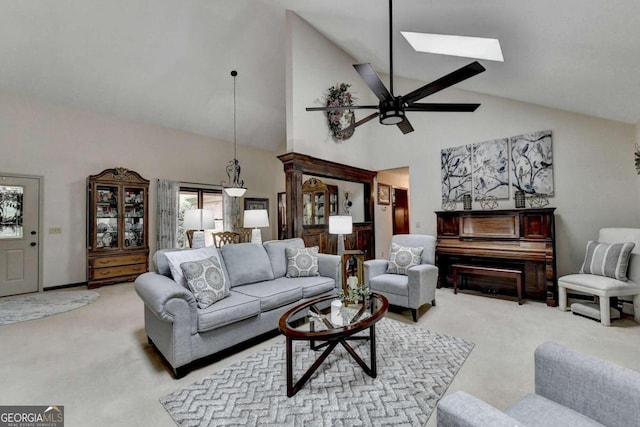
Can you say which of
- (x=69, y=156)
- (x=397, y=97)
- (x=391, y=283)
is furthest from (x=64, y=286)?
(x=397, y=97)

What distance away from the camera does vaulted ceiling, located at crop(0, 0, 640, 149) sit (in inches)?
95.3

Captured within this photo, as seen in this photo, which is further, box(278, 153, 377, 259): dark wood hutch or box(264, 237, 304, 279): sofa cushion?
box(278, 153, 377, 259): dark wood hutch

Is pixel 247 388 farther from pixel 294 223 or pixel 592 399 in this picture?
pixel 294 223

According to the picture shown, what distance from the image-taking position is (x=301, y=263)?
350cm

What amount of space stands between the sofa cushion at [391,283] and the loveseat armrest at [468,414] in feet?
8.07

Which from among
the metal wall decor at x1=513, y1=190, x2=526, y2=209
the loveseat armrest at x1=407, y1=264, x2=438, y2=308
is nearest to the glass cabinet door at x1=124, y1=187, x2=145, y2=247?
the loveseat armrest at x1=407, y1=264, x2=438, y2=308

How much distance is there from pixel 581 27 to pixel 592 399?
8.69 feet

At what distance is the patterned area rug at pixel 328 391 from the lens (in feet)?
5.62

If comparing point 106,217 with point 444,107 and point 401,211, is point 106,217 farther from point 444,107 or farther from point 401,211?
point 401,211

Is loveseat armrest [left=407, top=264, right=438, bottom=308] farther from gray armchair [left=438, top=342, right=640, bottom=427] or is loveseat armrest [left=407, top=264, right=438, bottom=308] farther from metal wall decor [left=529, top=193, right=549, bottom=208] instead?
metal wall decor [left=529, top=193, right=549, bottom=208]

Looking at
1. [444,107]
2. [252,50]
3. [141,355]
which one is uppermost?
[252,50]

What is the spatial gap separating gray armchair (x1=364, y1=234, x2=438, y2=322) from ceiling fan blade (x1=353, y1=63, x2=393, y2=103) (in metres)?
1.95

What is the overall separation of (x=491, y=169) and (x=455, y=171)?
1.84 feet

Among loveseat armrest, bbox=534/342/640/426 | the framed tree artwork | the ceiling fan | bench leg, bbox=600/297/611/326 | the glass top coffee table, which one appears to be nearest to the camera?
loveseat armrest, bbox=534/342/640/426
